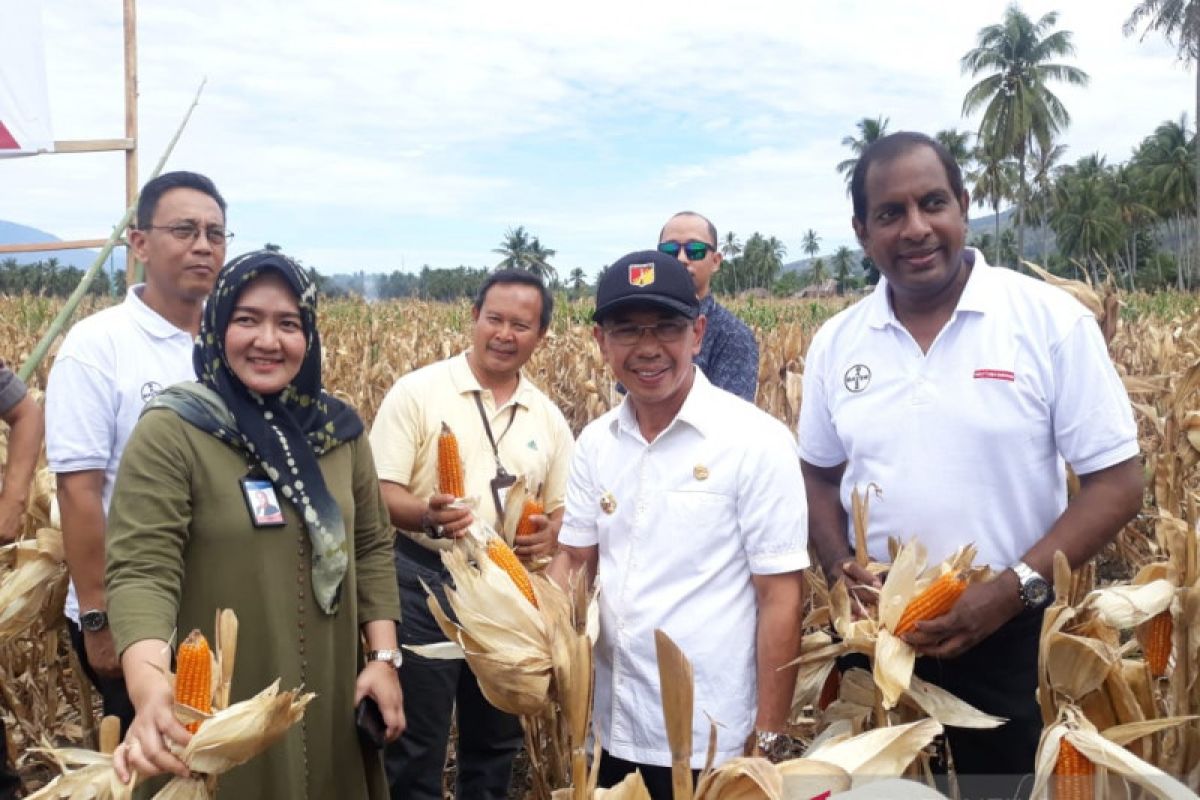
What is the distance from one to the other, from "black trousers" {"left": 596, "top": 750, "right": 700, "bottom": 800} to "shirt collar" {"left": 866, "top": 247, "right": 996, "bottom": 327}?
48.9 inches

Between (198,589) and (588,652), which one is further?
(198,589)

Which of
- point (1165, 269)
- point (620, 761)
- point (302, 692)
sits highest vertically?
point (1165, 269)

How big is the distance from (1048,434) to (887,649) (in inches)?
27.6

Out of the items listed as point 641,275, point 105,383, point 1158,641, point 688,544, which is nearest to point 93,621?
point 105,383

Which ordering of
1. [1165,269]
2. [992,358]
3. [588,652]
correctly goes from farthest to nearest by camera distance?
[1165,269]
[992,358]
[588,652]

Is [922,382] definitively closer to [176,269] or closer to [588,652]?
[588,652]

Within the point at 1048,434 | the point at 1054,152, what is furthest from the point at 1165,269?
the point at 1048,434

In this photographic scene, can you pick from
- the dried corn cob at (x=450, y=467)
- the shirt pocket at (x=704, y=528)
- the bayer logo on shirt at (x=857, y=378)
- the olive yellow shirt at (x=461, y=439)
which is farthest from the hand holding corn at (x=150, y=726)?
the bayer logo on shirt at (x=857, y=378)

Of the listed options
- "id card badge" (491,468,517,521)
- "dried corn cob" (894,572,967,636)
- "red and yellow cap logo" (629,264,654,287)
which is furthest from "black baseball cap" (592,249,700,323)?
"id card badge" (491,468,517,521)

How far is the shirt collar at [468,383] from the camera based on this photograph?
338 cm

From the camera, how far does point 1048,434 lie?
2.38 m

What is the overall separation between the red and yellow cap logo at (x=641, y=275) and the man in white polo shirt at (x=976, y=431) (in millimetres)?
625

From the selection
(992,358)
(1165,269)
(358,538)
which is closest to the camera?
(992,358)

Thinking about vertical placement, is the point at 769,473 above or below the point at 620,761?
above
